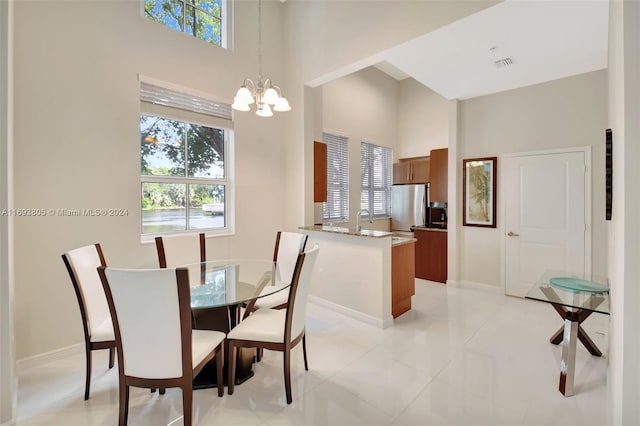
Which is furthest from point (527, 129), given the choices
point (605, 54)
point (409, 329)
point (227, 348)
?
point (227, 348)

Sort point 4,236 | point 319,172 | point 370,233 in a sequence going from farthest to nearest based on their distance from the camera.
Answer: point 319,172 < point 370,233 < point 4,236

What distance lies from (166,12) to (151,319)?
336 cm

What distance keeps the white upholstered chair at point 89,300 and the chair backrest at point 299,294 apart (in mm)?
1174

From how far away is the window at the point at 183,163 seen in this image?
315 centimetres

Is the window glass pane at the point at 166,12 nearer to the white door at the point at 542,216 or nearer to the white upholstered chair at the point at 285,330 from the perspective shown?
the white upholstered chair at the point at 285,330

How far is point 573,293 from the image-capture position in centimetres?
226

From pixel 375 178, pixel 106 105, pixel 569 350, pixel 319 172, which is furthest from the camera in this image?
pixel 375 178

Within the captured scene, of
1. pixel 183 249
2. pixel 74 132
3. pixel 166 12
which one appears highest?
pixel 166 12

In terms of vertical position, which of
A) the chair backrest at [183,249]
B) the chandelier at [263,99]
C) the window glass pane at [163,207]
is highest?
the chandelier at [263,99]

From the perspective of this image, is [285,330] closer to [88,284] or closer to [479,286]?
[88,284]

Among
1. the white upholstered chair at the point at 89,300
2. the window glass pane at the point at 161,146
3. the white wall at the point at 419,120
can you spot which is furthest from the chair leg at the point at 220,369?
the white wall at the point at 419,120

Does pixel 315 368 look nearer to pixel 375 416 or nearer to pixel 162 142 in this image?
pixel 375 416

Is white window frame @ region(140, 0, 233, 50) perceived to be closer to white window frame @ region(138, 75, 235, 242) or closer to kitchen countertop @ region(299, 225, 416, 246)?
white window frame @ region(138, 75, 235, 242)

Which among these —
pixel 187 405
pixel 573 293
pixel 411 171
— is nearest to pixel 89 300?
pixel 187 405
